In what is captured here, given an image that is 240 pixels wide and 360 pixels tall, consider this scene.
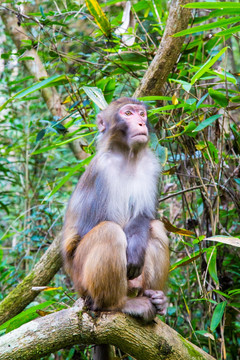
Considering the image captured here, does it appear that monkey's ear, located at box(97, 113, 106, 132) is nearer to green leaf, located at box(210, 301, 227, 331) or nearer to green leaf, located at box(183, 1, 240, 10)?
green leaf, located at box(183, 1, 240, 10)

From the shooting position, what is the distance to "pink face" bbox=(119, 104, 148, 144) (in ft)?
12.0

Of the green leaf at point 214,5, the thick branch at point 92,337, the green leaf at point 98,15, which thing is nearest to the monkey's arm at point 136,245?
the thick branch at point 92,337

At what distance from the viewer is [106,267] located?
314cm

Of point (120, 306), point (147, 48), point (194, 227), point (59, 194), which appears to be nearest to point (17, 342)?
point (120, 306)

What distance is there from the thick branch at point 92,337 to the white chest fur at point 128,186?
90 cm

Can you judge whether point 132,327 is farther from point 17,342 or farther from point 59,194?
point 59,194

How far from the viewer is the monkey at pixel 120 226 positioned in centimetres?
316

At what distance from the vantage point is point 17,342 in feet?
9.05

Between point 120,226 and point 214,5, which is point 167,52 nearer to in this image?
point 214,5

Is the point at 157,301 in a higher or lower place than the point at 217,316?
higher

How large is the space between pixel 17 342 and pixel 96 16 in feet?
9.84

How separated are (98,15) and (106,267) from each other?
244 centimetres

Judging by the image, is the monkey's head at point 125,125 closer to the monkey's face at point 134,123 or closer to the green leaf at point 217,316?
the monkey's face at point 134,123

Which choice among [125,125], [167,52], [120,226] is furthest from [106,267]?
[167,52]
